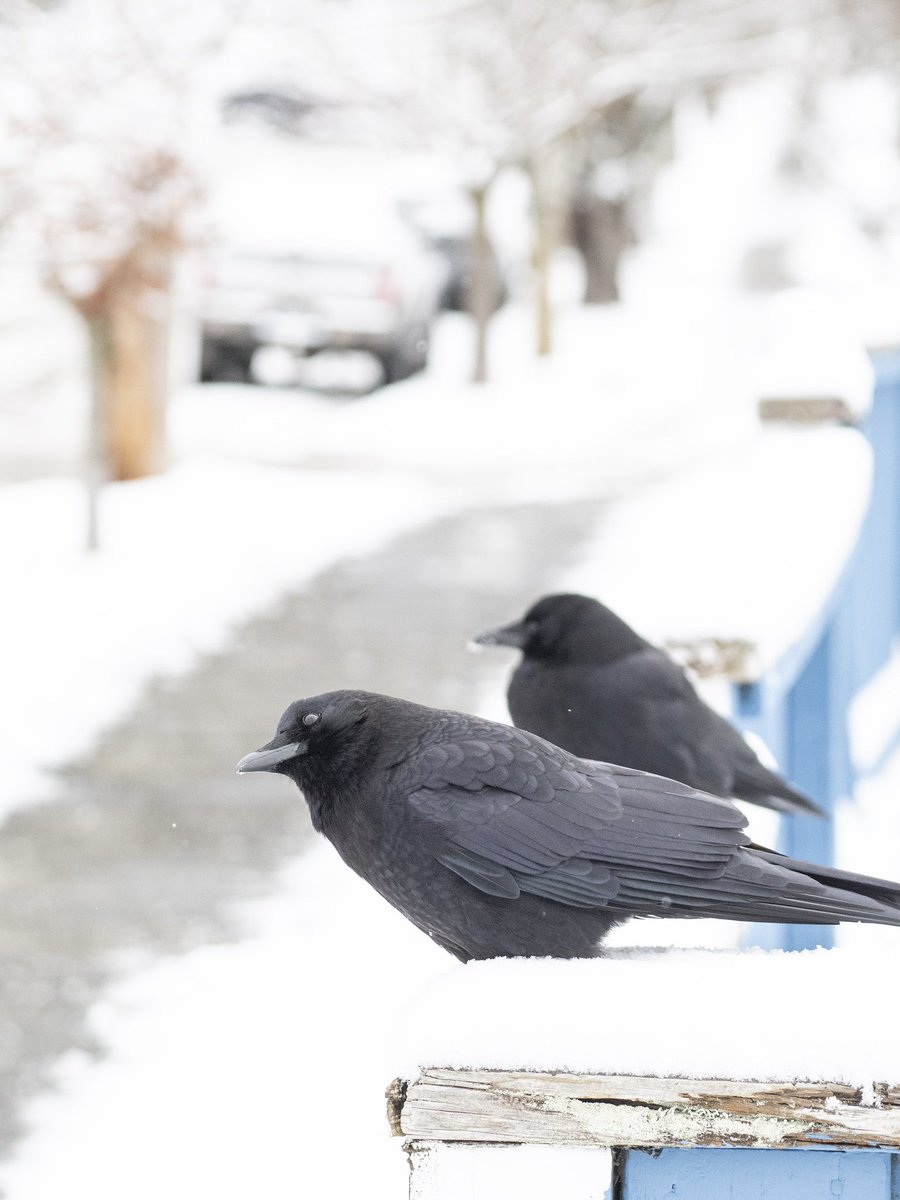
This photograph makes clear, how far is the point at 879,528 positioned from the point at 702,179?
37.4 m

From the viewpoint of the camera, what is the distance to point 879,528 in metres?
5.76

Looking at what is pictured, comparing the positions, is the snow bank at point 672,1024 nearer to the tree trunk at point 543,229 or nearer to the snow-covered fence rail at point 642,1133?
the snow-covered fence rail at point 642,1133

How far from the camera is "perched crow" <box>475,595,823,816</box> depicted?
3.00m

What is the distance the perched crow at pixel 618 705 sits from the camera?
3.00 metres

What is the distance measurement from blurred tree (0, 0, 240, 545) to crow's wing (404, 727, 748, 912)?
7.69m

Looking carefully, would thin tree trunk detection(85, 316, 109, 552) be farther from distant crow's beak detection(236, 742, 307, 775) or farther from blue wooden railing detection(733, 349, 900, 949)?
distant crow's beak detection(236, 742, 307, 775)

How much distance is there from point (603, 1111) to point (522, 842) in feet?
1.81

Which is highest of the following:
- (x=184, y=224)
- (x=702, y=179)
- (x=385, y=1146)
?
(x=702, y=179)

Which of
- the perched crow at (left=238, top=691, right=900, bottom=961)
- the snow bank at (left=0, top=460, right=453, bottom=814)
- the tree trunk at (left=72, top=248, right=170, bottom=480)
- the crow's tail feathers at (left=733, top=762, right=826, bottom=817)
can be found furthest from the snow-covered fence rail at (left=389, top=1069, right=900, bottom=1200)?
the tree trunk at (left=72, top=248, right=170, bottom=480)

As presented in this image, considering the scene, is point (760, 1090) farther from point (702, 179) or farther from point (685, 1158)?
point (702, 179)

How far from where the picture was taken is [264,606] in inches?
347

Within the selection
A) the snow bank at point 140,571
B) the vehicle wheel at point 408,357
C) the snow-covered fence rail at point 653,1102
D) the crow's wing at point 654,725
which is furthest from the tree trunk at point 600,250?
the snow-covered fence rail at point 653,1102

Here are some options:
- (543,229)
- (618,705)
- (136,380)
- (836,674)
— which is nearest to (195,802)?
(836,674)

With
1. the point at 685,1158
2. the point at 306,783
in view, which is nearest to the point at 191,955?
the point at 306,783
